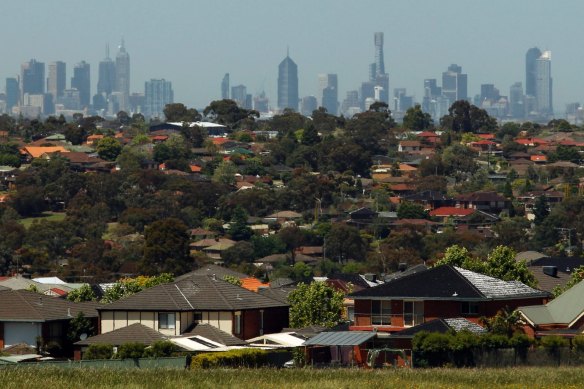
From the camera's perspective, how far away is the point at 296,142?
562 feet

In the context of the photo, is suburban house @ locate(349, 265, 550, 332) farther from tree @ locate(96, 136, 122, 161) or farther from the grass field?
tree @ locate(96, 136, 122, 161)

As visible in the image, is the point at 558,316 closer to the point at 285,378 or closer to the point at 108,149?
the point at 285,378

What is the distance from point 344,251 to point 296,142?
4965 cm

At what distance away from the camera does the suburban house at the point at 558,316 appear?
51.8 metres

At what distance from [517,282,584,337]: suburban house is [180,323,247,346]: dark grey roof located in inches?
360

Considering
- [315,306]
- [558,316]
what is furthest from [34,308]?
[558,316]

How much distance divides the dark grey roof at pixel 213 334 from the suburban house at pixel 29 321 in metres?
4.83

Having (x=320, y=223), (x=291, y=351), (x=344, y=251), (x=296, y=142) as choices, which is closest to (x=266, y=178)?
(x=296, y=142)

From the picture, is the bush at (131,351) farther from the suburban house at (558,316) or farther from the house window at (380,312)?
the suburban house at (558,316)

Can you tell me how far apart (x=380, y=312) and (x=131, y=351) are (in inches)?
372

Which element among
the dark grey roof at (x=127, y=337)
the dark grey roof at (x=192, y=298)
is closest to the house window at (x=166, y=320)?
the dark grey roof at (x=192, y=298)

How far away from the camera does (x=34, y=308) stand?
56.9 meters

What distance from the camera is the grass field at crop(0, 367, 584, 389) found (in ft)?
117

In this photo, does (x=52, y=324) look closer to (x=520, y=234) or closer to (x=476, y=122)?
(x=520, y=234)
